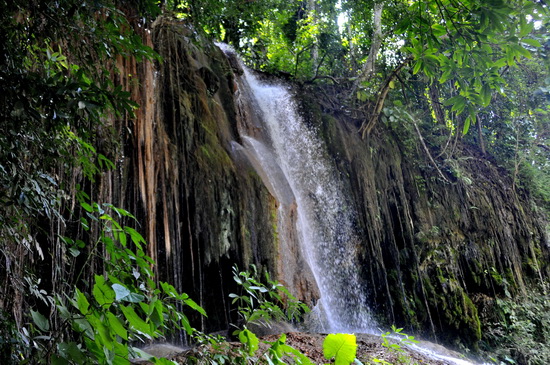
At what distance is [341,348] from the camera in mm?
1326

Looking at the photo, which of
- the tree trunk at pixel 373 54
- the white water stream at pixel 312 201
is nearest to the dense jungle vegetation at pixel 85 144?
the white water stream at pixel 312 201

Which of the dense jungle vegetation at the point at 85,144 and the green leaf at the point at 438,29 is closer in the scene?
the dense jungle vegetation at the point at 85,144

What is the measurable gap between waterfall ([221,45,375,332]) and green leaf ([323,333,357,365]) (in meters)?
4.62

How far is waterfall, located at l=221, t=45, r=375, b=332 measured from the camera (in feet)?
21.6

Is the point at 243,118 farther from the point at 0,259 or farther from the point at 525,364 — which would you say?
the point at 525,364

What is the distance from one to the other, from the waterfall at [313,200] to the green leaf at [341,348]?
462 cm

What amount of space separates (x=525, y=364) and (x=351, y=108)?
A: 5.80 meters

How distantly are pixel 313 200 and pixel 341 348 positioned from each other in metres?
6.34

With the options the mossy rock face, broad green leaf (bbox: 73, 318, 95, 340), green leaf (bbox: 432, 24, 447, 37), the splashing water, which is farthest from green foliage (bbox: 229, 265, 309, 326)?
the mossy rock face

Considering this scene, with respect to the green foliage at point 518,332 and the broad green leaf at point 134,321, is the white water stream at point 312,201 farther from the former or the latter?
the broad green leaf at point 134,321

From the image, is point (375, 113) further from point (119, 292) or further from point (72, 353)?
point (72, 353)

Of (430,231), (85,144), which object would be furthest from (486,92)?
(430,231)

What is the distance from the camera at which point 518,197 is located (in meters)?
10.7

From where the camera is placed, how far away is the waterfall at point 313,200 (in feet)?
21.6
